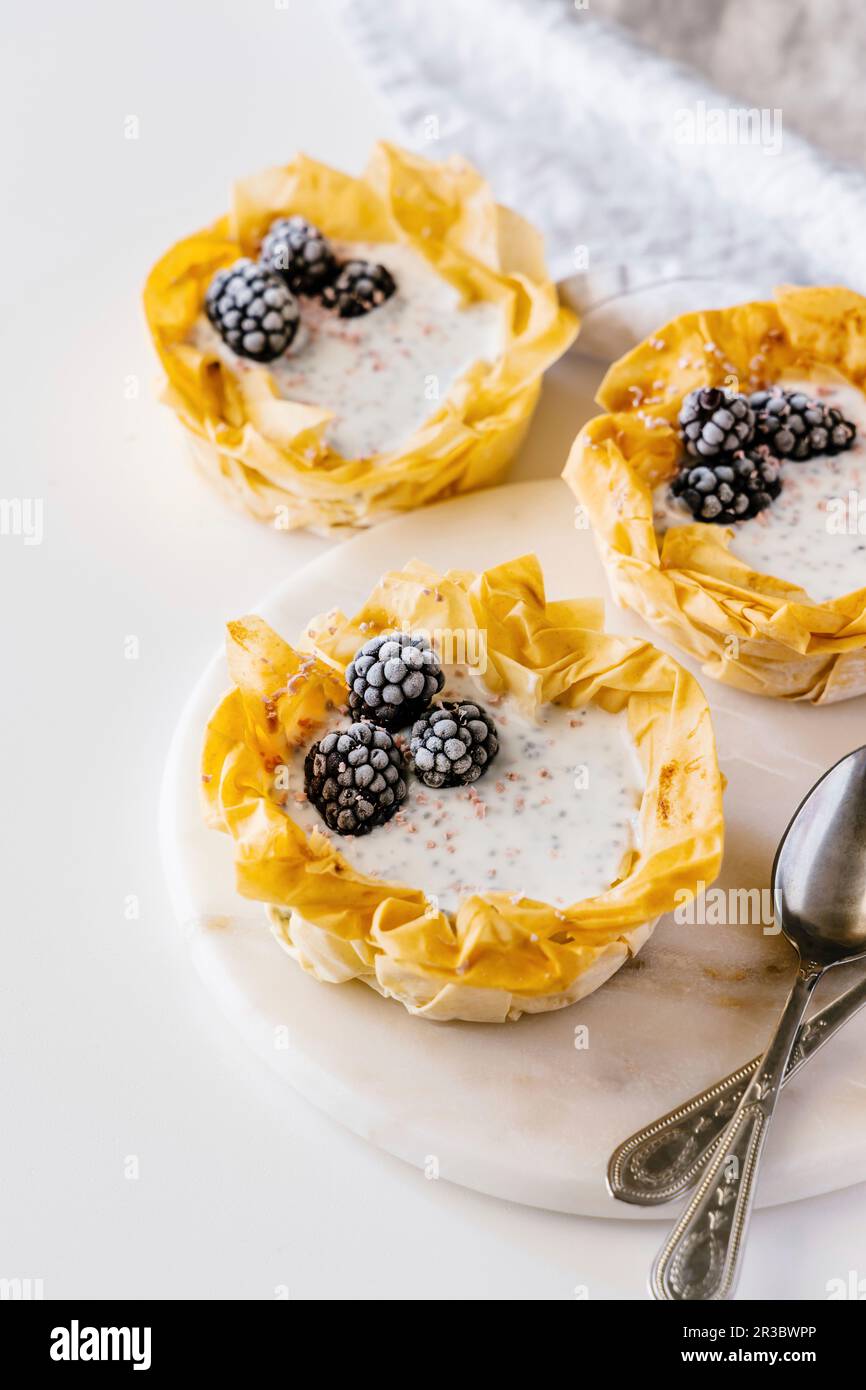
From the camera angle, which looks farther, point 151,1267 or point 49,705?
point 49,705

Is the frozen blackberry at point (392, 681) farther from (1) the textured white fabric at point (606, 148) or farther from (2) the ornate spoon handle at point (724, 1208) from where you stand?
(1) the textured white fabric at point (606, 148)

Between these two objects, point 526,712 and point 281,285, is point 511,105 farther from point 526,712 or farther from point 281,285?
point 526,712

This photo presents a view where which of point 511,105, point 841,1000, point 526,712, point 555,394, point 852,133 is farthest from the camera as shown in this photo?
point 852,133

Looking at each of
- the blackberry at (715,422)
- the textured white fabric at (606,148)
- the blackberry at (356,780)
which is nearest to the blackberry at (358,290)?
the textured white fabric at (606,148)

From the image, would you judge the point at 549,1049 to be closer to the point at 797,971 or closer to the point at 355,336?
the point at 797,971

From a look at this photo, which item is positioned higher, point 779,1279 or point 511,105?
point 511,105

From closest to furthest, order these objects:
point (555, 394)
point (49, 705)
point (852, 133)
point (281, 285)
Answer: point (49, 705) → point (281, 285) → point (555, 394) → point (852, 133)

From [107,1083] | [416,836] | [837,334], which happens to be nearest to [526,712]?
[416,836]

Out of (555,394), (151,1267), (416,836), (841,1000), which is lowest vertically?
(151,1267)
